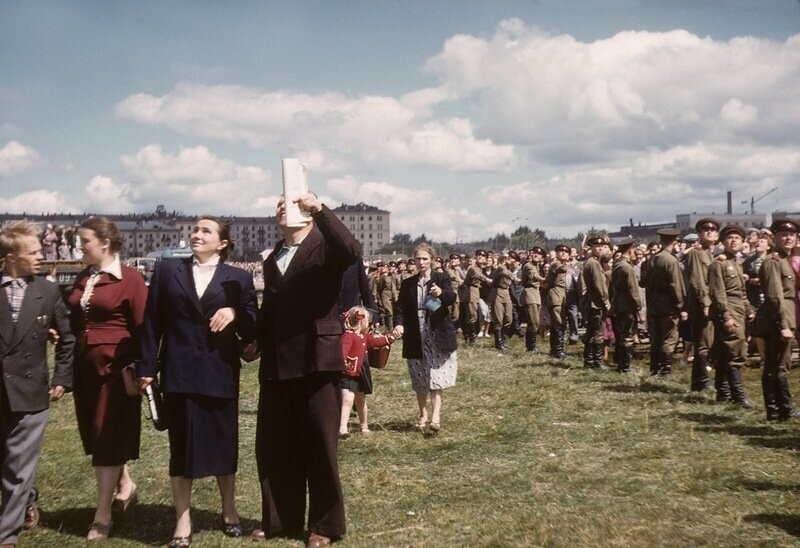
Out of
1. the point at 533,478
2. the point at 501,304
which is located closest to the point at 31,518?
the point at 533,478

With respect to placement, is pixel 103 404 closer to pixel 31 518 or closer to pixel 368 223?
pixel 31 518

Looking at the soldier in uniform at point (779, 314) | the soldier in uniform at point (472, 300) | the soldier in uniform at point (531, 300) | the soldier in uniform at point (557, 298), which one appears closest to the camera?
the soldier in uniform at point (779, 314)

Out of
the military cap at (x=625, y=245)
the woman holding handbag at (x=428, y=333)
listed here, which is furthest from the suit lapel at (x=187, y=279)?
the military cap at (x=625, y=245)

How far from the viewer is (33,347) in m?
5.31

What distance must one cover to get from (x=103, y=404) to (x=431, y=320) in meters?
3.97

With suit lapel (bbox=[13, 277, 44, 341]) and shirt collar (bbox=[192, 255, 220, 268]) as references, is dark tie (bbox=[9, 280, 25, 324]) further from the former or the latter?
shirt collar (bbox=[192, 255, 220, 268])

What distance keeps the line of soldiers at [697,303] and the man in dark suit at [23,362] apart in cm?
665

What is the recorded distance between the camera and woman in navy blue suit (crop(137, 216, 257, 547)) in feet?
16.5

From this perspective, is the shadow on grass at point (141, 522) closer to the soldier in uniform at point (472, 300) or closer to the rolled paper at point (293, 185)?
the rolled paper at point (293, 185)

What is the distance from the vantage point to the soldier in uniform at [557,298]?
15.4 meters

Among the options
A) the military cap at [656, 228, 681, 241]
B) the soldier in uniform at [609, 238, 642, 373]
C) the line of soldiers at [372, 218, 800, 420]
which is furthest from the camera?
the soldier in uniform at [609, 238, 642, 373]

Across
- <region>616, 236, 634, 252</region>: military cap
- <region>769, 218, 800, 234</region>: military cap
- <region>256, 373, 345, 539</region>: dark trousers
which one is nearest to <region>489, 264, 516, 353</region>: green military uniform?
<region>616, 236, 634, 252</region>: military cap

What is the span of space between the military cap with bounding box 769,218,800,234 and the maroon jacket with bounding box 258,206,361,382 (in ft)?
16.9

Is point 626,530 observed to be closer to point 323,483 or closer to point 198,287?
point 323,483
